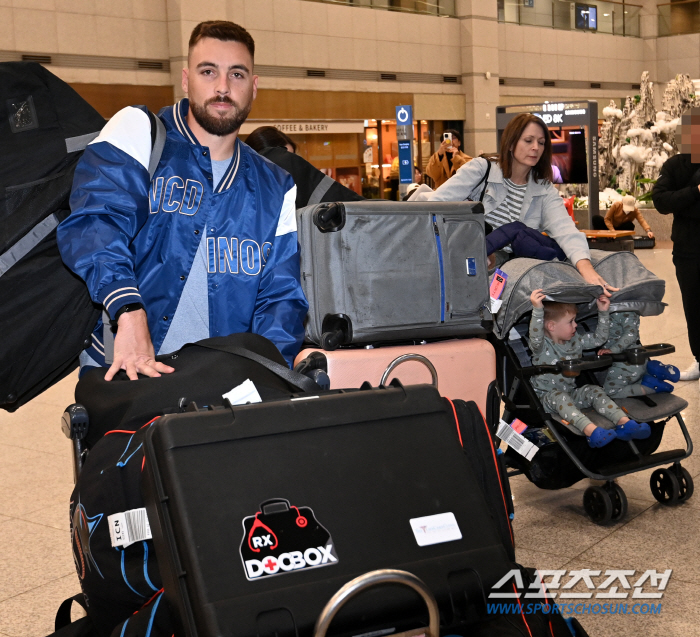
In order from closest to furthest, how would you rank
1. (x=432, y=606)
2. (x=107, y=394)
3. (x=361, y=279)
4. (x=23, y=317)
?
(x=432, y=606) → (x=107, y=394) → (x=23, y=317) → (x=361, y=279)

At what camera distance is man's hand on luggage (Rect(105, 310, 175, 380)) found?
2012mm

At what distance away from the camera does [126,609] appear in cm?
185

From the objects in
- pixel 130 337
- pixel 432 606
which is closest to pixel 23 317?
pixel 130 337

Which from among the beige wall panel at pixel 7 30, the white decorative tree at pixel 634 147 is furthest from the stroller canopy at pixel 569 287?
the white decorative tree at pixel 634 147

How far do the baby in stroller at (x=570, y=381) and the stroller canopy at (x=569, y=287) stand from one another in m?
0.08

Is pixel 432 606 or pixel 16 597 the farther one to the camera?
pixel 16 597

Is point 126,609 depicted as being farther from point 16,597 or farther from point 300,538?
point 16,597

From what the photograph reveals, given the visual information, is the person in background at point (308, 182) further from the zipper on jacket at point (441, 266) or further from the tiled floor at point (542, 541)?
the tiled floor at point (542, 541)

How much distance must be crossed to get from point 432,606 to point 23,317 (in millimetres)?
1422

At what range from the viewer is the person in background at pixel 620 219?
16.3m

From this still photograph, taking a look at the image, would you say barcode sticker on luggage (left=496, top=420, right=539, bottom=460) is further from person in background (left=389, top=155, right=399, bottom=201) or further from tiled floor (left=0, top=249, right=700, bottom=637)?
person in background (left=389, top=155, right=399, bottom=201)

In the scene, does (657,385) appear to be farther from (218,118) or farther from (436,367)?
(218,118)

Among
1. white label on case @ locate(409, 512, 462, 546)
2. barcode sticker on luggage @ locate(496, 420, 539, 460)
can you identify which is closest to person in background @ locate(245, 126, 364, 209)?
barcode sticker on luggage @ locate(496, 420, 539, 460)

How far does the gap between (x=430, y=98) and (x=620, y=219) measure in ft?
26.6
